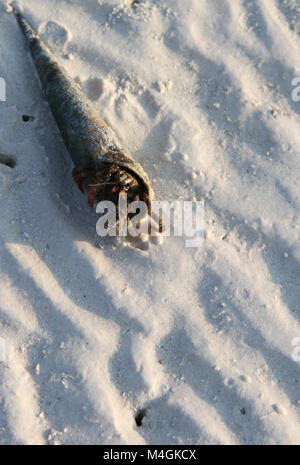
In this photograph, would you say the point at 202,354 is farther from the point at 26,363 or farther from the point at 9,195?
the point at 9,195

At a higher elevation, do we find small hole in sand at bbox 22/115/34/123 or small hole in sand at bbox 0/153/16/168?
small hole in sand at bbox 22/115/34/123

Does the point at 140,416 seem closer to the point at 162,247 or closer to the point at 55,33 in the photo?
the point at 162,247

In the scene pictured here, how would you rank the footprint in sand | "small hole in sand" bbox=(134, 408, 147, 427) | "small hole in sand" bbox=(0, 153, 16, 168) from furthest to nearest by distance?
the footprint in sand
"small hole in sand" bbox=(0, 153, 16, 168)
"small hole in sand" bbox=(134, 408, 147, 427)

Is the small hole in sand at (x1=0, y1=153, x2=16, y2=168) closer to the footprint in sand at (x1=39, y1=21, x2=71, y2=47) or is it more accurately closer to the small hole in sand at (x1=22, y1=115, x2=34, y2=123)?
the small hole in sand at (x1=22, y1=115, x2=34, y2=123)

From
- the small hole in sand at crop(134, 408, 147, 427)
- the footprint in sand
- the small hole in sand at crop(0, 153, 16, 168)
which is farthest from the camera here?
the footprint in sand

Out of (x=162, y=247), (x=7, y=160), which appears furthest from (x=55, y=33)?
(x=162, y=247)

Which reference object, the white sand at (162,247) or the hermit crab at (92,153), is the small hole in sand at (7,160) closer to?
the white sand at (162,247)

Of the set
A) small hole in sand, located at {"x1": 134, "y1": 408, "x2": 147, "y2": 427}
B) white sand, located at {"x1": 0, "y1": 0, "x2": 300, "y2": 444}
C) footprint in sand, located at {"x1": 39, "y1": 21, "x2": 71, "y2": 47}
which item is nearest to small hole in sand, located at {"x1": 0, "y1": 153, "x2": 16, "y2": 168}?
white sand, located at {"x1": 0, "y1": 0, "x2": 300, "y2": 444}
